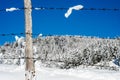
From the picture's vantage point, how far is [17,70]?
14.7 m

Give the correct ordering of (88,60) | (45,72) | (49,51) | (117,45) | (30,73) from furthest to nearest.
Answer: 1. (49,51)
2. (117,45)
3. (88,60)
4. (45,72)
5. (30,73)

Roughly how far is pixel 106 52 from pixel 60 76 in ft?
321

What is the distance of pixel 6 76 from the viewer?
42.5ft

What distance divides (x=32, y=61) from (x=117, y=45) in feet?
375

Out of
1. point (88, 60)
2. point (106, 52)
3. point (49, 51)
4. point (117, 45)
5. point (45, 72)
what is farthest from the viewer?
point (49, 51)

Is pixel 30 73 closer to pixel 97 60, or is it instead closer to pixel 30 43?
pixel 30 43

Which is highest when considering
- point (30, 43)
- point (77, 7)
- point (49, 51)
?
point (49, 51)

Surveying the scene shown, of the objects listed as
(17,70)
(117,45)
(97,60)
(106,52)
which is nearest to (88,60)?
(97,60)

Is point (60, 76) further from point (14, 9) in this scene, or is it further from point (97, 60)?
point (97, 60)

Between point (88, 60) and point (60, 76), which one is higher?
point (88, 60)

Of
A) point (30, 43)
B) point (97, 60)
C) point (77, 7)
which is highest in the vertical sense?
point (97, 60)

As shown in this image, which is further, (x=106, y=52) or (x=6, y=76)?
(x=106, y=52)

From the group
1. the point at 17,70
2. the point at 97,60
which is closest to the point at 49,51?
the point at 97,60

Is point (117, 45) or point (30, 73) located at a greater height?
point (117, 45)
